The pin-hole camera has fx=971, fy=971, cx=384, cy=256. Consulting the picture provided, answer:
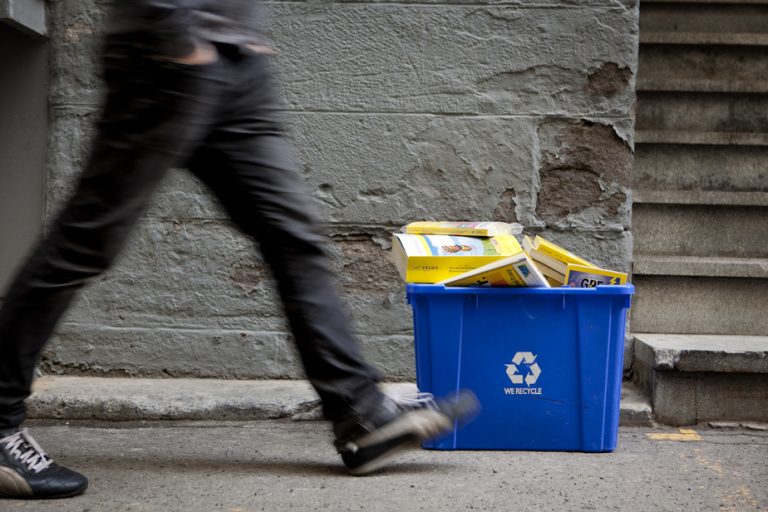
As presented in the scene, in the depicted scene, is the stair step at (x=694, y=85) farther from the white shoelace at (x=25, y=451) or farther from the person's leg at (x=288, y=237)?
the white shoelace at (x=25, y=451)

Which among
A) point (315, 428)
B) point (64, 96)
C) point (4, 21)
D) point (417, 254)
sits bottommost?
point (315, 428)

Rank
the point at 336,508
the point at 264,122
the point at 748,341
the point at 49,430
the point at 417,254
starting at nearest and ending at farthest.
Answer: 1. the point at 336,508
2. the point at 264,122
3. the point at 417,254
4. the point at 49,430
5. the point at 748,341

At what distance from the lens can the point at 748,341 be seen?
12.5ft

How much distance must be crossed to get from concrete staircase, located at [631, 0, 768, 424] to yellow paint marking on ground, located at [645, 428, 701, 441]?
0.10 m

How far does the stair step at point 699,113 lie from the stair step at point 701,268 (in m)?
1.10

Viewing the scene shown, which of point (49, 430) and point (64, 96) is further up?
point (64, 96)

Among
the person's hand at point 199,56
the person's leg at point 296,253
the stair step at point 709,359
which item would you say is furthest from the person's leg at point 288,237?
the stair step at point 709,359

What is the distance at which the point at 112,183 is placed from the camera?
231cm

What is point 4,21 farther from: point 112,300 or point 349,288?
point 349,288

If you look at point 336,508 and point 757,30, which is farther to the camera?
point 757,30

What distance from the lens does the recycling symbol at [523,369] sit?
3.12 meters

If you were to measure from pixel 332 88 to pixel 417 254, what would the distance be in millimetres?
1064

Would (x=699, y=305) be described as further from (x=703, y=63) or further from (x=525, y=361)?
(x=703, y=63)

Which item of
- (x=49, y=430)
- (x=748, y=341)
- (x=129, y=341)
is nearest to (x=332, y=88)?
(x=129, y=341)
